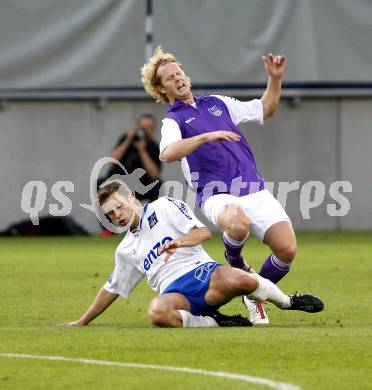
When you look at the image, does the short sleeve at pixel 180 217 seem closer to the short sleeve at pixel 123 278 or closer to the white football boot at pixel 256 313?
the short sleeve at pixel 123 278

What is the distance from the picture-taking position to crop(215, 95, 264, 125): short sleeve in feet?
36.6

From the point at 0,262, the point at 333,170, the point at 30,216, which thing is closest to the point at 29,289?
the point at 0,262

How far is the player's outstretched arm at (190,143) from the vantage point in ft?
32.0

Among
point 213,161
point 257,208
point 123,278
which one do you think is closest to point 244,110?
point 213,161

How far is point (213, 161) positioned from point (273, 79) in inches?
39.0

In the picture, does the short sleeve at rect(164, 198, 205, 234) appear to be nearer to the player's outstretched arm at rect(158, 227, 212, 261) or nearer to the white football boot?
the player's outstretched arm at rect(158, 227, 212, 261)

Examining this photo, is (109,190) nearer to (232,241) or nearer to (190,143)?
(190,143)

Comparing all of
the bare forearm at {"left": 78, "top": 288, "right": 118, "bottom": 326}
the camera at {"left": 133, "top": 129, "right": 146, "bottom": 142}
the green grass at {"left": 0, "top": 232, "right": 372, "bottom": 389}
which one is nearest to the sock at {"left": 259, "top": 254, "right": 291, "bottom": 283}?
the green grass at {"left": 0, "top": 232, "right": 372, "bottom": 389}

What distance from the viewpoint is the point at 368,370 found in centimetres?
776

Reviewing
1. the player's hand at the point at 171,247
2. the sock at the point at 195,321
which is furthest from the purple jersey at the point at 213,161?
the player's hand at the point at 171,247

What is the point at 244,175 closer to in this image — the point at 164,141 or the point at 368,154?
the point at 164,141

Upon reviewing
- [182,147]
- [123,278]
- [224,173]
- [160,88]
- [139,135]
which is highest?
[160,88]

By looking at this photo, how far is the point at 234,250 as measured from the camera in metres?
10.8

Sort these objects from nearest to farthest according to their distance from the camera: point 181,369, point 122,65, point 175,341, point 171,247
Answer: point 181,369 < point 175,341 < point 171,247 < point 122,65
